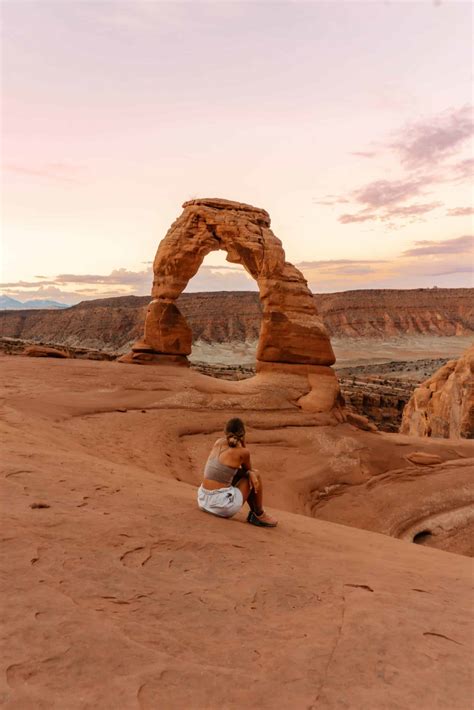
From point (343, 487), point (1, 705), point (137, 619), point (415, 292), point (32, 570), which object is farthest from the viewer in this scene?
point (415, 292)

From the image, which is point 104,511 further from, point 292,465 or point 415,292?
point 415,292

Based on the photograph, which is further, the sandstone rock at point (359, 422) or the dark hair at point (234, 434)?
the sandstone rock at point (359, 422)

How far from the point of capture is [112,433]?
37.5ft

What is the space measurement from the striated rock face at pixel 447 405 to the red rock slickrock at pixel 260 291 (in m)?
6.74

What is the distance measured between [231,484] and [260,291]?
12.4 metres

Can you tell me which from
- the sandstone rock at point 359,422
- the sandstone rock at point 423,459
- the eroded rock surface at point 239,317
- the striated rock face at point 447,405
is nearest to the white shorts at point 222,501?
the sandstone rock at point 423,459

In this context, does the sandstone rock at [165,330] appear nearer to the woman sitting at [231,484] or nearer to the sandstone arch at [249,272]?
the sandstone arch at [249,272]

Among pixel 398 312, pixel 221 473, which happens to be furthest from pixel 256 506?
pixel 398 312

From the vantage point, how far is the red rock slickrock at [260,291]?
17.1 metres

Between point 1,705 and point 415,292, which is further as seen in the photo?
point 415,292

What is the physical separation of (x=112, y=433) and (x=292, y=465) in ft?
15.0

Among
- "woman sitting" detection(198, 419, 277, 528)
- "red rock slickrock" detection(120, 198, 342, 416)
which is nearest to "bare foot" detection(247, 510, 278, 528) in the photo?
"woman sitting" detection(198, 419, 277, 528)

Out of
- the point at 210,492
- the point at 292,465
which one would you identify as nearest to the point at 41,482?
the point at 210,492

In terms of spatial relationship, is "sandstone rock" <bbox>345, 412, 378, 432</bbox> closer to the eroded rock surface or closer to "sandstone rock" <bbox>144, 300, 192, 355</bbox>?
"sandstone rock" <bbox>144, 300, 192, 355</bbox>
